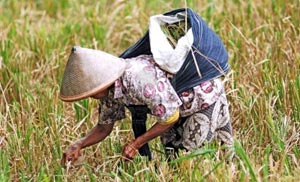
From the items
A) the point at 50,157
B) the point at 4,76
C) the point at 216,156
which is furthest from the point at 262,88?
the point at 4,76

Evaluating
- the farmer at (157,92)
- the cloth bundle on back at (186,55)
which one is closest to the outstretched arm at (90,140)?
the farmer at (157,92)

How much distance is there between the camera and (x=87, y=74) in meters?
3.56

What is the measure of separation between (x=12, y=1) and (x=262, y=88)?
2507 millimetres

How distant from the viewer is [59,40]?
5.47m

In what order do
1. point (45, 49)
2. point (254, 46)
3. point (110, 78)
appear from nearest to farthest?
point (110, 78), point (254, 46), point (45, 49)

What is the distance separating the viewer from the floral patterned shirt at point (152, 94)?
358cm

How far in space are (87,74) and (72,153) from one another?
44cm

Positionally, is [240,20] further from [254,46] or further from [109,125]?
[109,125]

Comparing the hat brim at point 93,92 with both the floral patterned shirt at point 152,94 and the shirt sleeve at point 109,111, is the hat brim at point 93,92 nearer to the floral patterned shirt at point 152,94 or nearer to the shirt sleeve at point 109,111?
the floral patterned shirt at point 152,94


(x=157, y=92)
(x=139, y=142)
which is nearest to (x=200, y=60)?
(x=157, y=92)

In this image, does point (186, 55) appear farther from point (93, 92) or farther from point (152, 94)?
point (93, 92)

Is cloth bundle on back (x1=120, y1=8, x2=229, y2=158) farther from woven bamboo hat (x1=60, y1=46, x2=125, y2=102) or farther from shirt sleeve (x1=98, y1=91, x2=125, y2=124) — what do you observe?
woven bamboo hat (x1=60, y1=46, x2=125, y2=102)

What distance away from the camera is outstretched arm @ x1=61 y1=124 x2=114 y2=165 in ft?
12.6

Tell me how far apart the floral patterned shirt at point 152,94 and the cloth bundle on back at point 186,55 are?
37 mm
